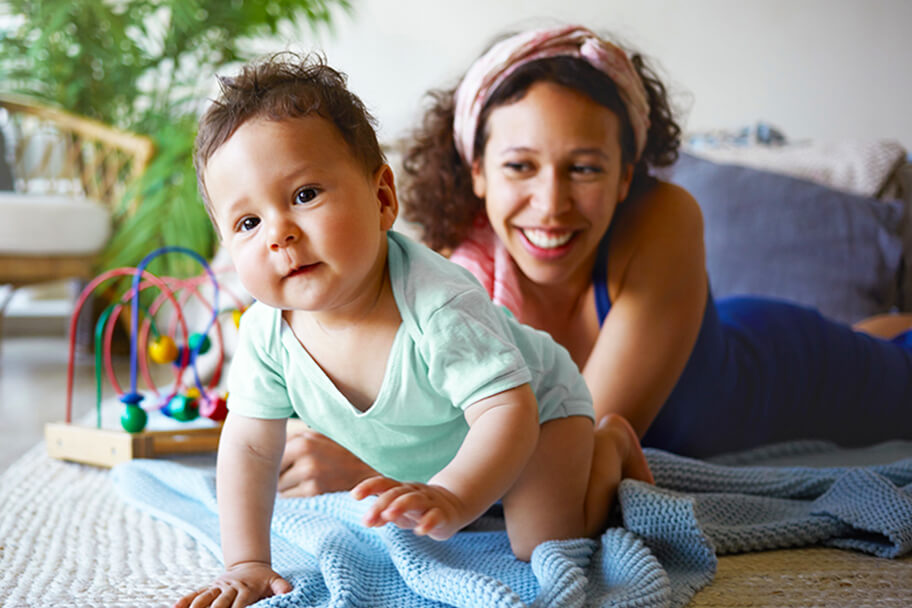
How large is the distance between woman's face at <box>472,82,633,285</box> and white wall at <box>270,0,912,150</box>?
161cm

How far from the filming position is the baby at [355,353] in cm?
68

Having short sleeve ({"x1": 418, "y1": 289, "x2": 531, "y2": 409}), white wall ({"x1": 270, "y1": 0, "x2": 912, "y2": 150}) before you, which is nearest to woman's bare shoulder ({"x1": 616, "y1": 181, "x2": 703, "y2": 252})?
short sleeve ({"x1": 418, "y1": 289, "x2": 531, "y2": 409})

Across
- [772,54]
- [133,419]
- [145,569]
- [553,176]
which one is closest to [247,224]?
[145,569]

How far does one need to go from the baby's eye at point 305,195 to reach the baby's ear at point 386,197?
3.0 inches

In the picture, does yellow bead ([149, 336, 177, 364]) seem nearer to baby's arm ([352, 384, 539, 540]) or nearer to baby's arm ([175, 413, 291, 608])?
baby's arm ([175, 413, 291, 608])

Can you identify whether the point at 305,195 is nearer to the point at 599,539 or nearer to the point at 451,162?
the point at 599,539

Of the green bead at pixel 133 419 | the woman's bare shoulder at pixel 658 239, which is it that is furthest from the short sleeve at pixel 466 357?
the green bead at pixel 133 419

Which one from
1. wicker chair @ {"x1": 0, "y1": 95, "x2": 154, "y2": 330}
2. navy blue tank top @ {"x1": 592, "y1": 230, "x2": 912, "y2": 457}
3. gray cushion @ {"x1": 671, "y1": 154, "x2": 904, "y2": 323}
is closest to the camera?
navy blue tank top @ {"x1": 592, "y1": 230, "x2": 912, "y2": 457}

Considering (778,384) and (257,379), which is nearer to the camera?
(257,379)

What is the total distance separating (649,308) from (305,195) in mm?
588

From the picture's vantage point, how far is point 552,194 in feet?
3.53

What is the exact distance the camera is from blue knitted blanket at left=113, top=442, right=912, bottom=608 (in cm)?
71

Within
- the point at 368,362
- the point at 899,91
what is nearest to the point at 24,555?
the point at 368,362

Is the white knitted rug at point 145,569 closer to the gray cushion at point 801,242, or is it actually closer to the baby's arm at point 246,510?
the baby's arm at point 246,510
